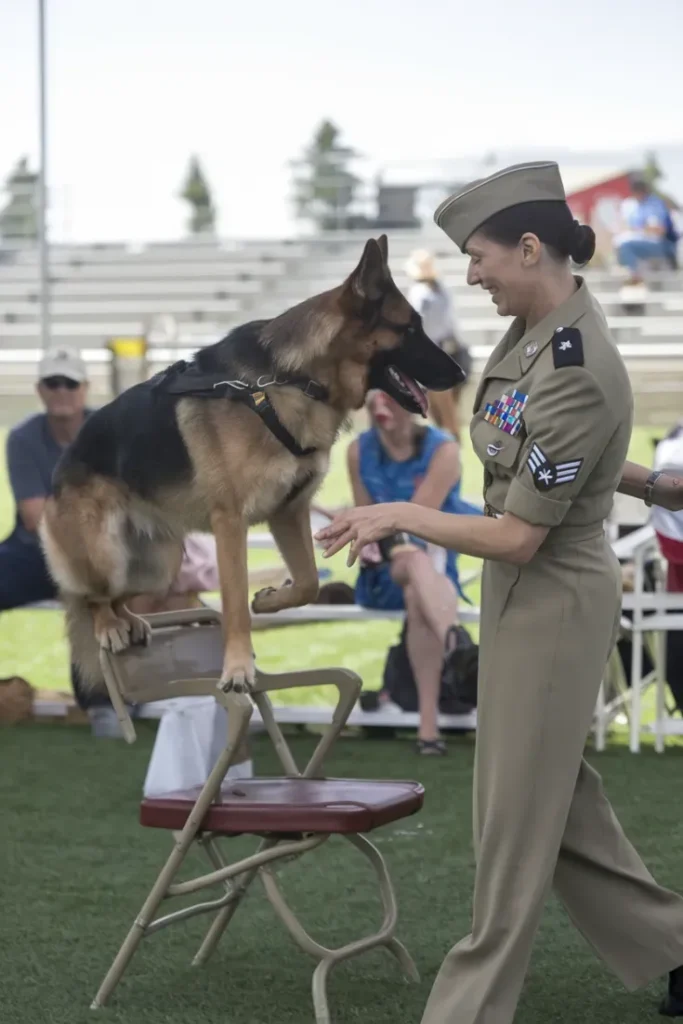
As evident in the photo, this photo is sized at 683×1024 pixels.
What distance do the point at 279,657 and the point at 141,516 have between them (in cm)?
458

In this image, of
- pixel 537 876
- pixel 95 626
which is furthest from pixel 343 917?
pixel 537 876

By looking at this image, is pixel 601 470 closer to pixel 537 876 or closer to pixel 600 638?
pixel 600 638

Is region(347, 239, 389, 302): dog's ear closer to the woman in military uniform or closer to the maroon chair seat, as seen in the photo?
the woman in military uniform

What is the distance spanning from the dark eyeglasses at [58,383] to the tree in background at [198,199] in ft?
85.0

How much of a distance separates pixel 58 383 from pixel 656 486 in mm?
4060

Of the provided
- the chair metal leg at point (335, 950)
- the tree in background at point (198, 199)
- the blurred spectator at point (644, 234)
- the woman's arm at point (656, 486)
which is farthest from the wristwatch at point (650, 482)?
the tree in background at point (198, 199)

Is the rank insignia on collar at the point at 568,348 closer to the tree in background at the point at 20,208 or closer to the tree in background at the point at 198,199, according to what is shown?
the tree in background at the point at 20,208

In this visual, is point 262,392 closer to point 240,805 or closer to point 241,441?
point 241,441

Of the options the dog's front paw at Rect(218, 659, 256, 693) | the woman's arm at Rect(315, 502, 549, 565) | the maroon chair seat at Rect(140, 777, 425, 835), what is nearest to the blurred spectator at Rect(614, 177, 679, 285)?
the dog's front paw at Rect(218, 659, 256, 693)

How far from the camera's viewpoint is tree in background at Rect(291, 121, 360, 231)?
85.5 ft

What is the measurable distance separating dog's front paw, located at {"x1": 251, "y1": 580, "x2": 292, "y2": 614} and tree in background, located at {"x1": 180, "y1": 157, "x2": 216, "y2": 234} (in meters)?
29.2

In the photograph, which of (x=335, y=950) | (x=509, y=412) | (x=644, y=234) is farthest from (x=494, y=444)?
(x=644, y=234)

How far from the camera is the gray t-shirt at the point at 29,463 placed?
6.62 metres

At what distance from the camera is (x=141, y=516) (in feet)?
11.2
